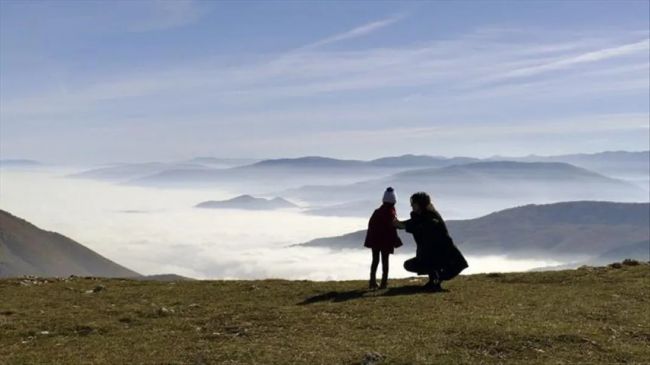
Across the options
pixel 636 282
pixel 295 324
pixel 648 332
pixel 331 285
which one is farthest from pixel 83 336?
pixel 636 282

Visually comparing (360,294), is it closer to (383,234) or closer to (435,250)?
(383,234)

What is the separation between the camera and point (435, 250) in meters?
24.9

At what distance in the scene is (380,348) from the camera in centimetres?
1628

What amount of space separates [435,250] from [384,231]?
6.89 feet

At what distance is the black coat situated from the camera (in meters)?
24.9

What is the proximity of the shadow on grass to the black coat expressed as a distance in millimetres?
867

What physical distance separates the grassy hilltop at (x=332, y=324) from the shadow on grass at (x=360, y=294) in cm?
5

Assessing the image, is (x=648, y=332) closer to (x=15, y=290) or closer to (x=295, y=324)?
(x=295, y=324)

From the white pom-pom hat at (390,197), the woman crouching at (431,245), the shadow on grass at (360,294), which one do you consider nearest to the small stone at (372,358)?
the shadow on grass at (360,294)

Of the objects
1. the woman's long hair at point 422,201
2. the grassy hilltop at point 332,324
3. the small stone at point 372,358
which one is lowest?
the small stone at point 372,358

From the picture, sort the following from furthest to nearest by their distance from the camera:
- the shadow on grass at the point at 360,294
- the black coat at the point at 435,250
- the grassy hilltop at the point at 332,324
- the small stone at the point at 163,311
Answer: the black coat at the point at 435,250
the shadow on grass at the point at 360,294
the small stone at the point at 163,311
the grassy hilltop at the point at 332,324

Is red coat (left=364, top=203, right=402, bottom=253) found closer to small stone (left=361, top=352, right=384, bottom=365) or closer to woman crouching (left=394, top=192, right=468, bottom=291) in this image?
woman crouching (left=394, top=192, right=468, bottom=291)

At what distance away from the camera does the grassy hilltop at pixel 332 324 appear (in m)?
16.1

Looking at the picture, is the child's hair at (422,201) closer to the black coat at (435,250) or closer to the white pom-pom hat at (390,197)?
the black coat at (435,250)
